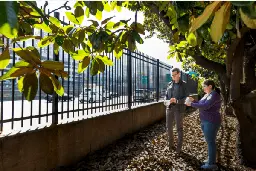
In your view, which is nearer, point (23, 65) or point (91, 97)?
point (23, 65)

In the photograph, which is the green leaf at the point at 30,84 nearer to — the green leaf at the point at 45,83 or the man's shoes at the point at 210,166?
the green leaf at the point at 45,83

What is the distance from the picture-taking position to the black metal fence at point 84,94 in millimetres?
4062

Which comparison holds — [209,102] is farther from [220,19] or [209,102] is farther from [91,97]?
[220,19]

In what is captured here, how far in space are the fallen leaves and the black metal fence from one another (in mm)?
850

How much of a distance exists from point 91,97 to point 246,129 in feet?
10.2

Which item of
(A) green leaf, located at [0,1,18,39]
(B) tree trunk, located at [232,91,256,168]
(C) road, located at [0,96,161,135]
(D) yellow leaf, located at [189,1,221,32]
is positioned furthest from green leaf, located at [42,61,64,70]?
(B) tree trunk, located at [232,91,256,168]

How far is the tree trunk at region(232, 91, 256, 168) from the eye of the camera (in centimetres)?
487

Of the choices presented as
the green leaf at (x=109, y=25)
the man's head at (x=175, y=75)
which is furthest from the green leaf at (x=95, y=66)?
the man's head at (x=175, y=75)

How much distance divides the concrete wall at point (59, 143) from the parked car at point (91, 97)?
1.45 ft

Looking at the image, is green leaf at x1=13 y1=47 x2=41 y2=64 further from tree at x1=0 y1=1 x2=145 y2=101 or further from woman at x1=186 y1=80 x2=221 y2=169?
woman at x1=186 y1=80 x2=221 y2=169

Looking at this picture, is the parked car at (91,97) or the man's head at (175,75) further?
the man's head at (175,75)

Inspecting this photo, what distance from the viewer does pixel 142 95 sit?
966 cm

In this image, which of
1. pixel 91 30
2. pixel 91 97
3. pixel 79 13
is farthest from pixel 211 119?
pixel 79 13

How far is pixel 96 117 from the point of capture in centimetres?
582
